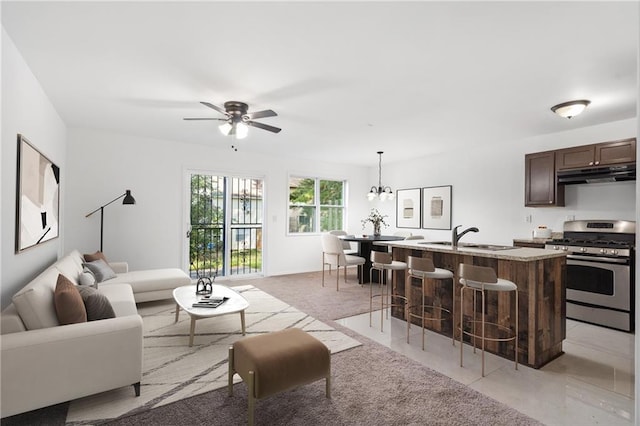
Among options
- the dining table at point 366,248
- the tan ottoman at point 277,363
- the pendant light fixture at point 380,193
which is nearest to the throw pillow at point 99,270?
the tan ottoman at point 277,363

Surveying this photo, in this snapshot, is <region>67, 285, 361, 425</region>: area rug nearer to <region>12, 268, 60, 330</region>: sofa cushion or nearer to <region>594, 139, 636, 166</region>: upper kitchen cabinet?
<region>12, 268, 60, 330</region>: sofa cushion

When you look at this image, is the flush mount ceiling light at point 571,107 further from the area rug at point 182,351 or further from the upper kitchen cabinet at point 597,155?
the area rug at point 182,351

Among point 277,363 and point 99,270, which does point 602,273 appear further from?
point 99,270

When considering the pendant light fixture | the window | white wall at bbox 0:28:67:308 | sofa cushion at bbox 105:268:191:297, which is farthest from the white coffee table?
the pendant light fixture

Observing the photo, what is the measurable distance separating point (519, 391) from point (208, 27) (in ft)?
11.2

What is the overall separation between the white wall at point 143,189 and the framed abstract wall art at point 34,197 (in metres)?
1.18

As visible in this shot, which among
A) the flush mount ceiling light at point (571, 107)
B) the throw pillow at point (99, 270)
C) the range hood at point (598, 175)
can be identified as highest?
the flush mount ceiling light at point (571, 107)

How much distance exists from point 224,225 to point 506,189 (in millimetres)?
5029

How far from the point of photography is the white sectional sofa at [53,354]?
178cm

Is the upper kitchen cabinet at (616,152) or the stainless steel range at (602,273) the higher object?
the upper kitchen cabinet at (616,152)

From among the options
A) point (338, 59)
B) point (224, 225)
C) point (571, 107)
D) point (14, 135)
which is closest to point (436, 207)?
point (571, 107)

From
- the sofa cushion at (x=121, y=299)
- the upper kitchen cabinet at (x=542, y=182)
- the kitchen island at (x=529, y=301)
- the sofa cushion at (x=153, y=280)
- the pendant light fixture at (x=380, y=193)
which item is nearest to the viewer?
the kitchen island at (x=529, y=301)

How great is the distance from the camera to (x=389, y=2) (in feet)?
6.13

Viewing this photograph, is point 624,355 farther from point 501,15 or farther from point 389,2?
point 389,2
